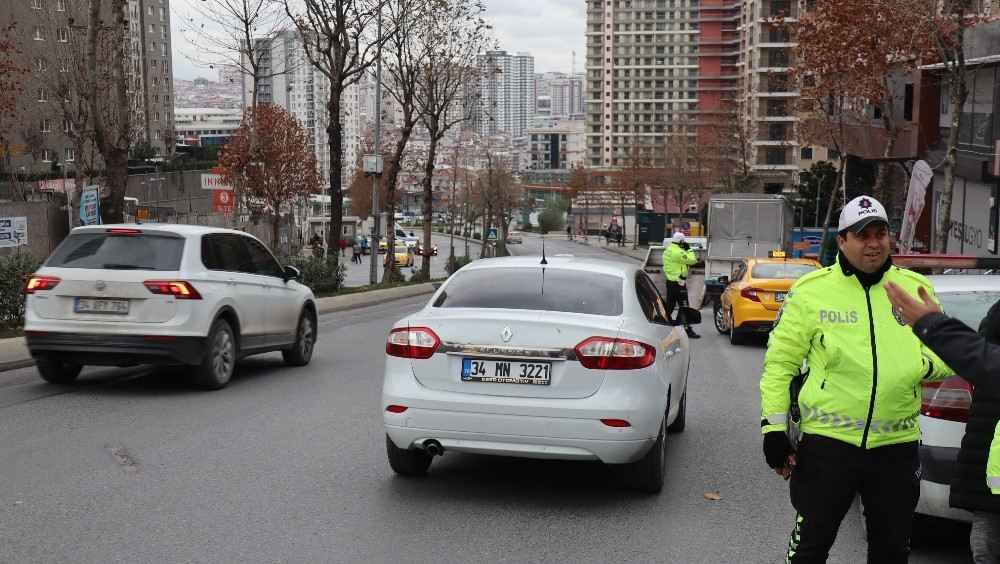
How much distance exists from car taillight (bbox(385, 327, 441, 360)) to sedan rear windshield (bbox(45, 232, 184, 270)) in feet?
15.3

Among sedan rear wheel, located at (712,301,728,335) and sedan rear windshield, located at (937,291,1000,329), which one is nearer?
sedan rear windshield, located at (937,291,1000,329)

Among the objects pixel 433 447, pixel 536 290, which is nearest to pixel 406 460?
pixel 433 447

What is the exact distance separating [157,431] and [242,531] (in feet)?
10.6

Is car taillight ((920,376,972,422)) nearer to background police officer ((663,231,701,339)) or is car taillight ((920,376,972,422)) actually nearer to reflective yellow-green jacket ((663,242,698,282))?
background police officer ((663,231,701,339))

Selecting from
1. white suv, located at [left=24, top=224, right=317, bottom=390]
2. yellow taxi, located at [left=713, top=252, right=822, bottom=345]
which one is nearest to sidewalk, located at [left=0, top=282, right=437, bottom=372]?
white suv, located at [left=24, top=224, right=317, bottom=390]

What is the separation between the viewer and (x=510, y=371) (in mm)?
6969

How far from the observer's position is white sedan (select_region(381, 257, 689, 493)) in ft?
22.7

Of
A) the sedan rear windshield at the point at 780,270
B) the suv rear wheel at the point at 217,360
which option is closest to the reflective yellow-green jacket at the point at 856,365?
the suv rear wheel at the point at 217,360

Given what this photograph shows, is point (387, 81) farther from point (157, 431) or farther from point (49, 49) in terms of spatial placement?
point (157, 431)

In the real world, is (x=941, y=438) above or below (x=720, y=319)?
above

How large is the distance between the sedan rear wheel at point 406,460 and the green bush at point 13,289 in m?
10.5

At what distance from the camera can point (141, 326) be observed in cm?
1101

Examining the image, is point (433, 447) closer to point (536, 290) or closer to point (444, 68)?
point (536, 290)

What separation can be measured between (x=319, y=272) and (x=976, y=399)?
88.4 ft
